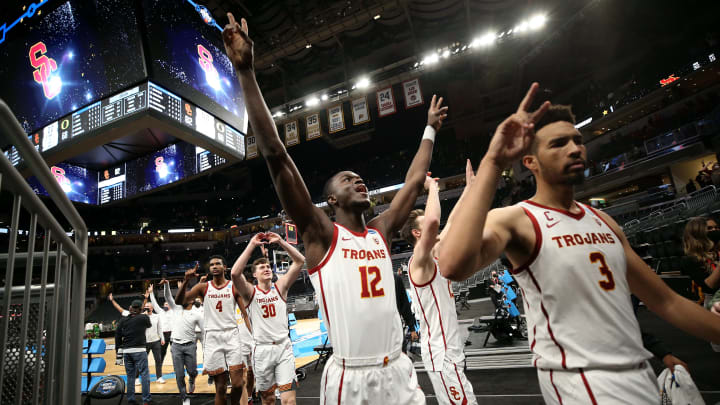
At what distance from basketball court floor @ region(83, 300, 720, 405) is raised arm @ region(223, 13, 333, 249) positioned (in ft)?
13.1

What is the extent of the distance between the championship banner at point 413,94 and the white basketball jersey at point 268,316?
9.11 metres

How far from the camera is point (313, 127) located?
13.2 meters

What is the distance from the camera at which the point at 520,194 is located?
23703 millimetres

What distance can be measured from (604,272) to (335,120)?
12.1 meters

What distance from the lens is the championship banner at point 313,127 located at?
42.9 ft

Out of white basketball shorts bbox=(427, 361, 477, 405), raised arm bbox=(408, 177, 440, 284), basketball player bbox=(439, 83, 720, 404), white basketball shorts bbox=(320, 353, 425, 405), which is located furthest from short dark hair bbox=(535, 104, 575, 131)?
white basketball shorts bbox=(427, 361, 477, 405)

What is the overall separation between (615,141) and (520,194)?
21.0 feet

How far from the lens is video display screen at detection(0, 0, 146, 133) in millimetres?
3895

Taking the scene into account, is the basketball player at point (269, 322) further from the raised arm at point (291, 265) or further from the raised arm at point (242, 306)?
the raised arm at point (242, 306)

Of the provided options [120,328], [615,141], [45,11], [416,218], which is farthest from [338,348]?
[615,141]

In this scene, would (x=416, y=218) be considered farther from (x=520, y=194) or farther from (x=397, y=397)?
(x=520, y=194)

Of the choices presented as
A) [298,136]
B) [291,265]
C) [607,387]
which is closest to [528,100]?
[607,387]

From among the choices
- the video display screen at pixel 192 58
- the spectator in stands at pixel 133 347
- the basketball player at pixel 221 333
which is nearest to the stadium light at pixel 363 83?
the video display screen at pixel 192 58

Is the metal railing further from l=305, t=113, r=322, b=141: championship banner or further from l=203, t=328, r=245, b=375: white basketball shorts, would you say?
l=305, t=113, r=322, b=141: championship banner
